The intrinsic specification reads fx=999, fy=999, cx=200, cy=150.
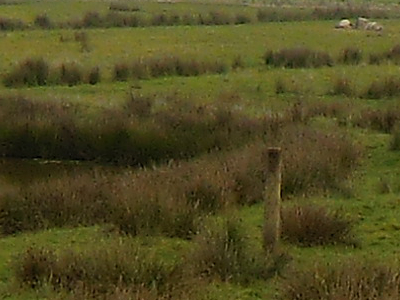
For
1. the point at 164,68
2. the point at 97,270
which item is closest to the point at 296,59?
the point at 164,68

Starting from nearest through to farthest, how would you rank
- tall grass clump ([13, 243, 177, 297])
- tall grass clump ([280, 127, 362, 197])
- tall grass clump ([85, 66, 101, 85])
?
tall grass clump ([13, 243, 177, 297]) → tall grass clump ([280, 127, 362, 197]) → tall grass clump ([85, 66, 101, 85])

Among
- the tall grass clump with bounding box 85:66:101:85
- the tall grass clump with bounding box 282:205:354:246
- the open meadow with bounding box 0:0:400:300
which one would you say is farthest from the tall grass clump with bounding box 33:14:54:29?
the tall grass clump with bounding box 282:205:354:246

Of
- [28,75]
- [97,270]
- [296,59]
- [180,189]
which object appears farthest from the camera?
[296,59]

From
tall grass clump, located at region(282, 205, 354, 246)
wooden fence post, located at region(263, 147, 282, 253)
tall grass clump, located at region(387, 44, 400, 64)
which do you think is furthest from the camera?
tall grass clump, located at region(387, 44, 400, 64)

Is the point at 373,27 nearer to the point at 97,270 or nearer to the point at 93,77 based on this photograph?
the point at 93,77

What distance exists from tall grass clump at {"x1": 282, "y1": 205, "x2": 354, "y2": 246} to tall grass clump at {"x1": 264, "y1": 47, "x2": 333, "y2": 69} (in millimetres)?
19687

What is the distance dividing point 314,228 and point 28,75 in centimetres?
1698

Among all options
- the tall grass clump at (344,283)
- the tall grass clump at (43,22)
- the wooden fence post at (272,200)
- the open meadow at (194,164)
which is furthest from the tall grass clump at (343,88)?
the tall grass clump at (43,22)

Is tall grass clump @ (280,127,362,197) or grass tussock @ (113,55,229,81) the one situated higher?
tall grass clump @ (280,127,362,197)

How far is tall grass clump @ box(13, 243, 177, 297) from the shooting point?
985cm

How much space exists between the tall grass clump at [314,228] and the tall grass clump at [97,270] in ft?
6.69

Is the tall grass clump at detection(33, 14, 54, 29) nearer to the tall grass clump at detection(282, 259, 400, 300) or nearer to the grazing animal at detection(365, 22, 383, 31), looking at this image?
the grazing animal at detection(365, 22, 383, 31)

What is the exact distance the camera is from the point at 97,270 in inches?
402

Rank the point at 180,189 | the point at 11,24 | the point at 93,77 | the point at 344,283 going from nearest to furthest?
the point at 344,283 → the point at 180,189 → the point at 93,77 → the point at 11,24
